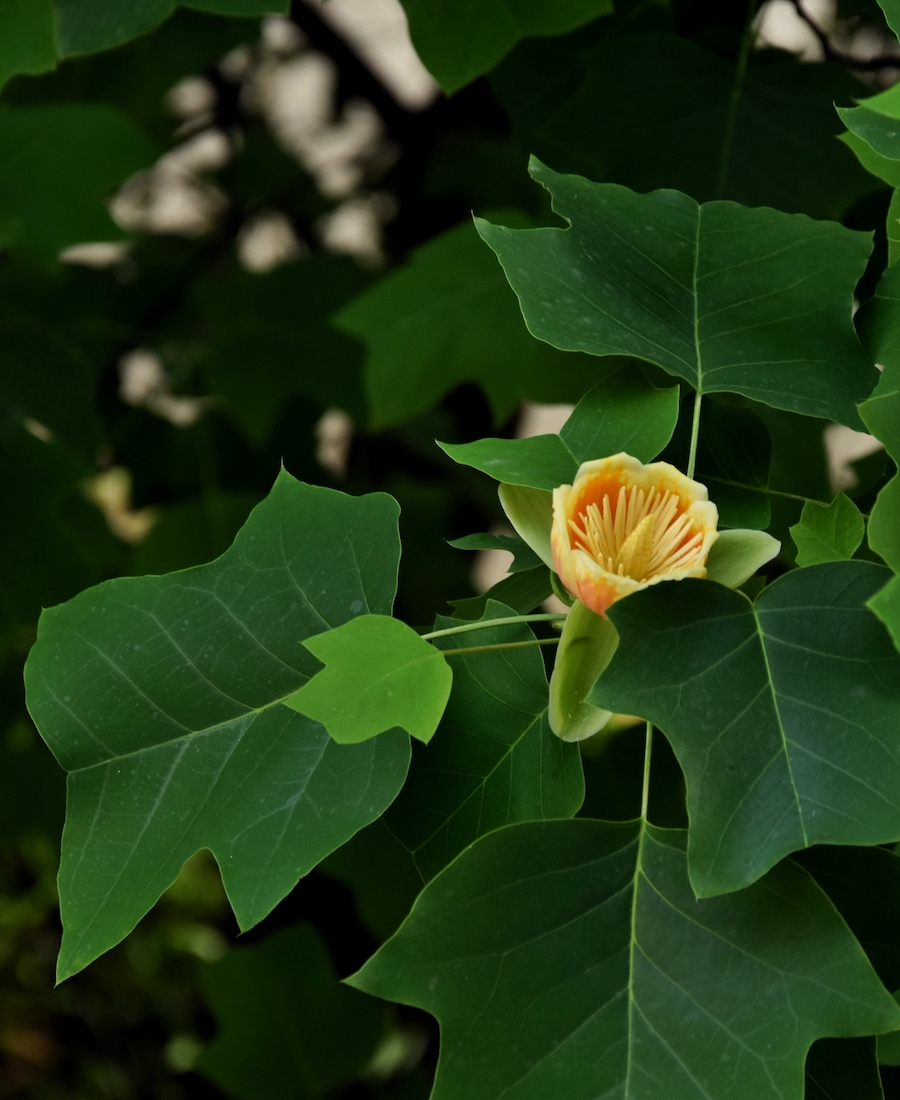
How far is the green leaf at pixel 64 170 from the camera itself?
0.78m

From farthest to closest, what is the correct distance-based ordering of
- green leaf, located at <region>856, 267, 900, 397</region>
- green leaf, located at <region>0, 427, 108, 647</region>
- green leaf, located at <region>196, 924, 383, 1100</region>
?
green leaf, located at <region>196, 924, 383, 1100</region>
green leaf, located at <region>0, 427, 108, 647</region>
green leaf, located at <region>856, 267, 900, 397</region>

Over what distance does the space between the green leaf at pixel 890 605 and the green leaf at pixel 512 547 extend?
121 mm

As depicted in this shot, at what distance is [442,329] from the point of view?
2.65 feet

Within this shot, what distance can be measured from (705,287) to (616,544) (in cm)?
11

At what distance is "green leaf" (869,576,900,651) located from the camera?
0.23 meters

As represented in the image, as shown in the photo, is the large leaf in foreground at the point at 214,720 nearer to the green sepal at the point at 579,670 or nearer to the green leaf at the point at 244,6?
the green sepal at the point at 579,670

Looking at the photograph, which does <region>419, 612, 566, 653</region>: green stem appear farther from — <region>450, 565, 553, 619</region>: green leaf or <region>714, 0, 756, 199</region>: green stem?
<region>714, 0, 756, 199</region>: green stem

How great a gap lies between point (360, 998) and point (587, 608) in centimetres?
82

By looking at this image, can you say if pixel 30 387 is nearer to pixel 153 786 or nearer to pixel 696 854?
pixel 153 786

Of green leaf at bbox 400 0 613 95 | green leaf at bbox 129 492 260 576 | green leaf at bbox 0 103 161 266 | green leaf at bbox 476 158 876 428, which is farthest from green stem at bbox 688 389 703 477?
green leaf at bbox 129 492 260 576

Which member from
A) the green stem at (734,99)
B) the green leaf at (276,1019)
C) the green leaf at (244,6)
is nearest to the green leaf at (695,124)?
the green stem at (734,99)

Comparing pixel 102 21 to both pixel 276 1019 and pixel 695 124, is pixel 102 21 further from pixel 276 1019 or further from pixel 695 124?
pixel 276 1019

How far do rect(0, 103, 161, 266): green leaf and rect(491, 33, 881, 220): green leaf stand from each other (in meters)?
0.32

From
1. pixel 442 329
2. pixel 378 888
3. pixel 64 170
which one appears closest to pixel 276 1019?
pixel 378 888
